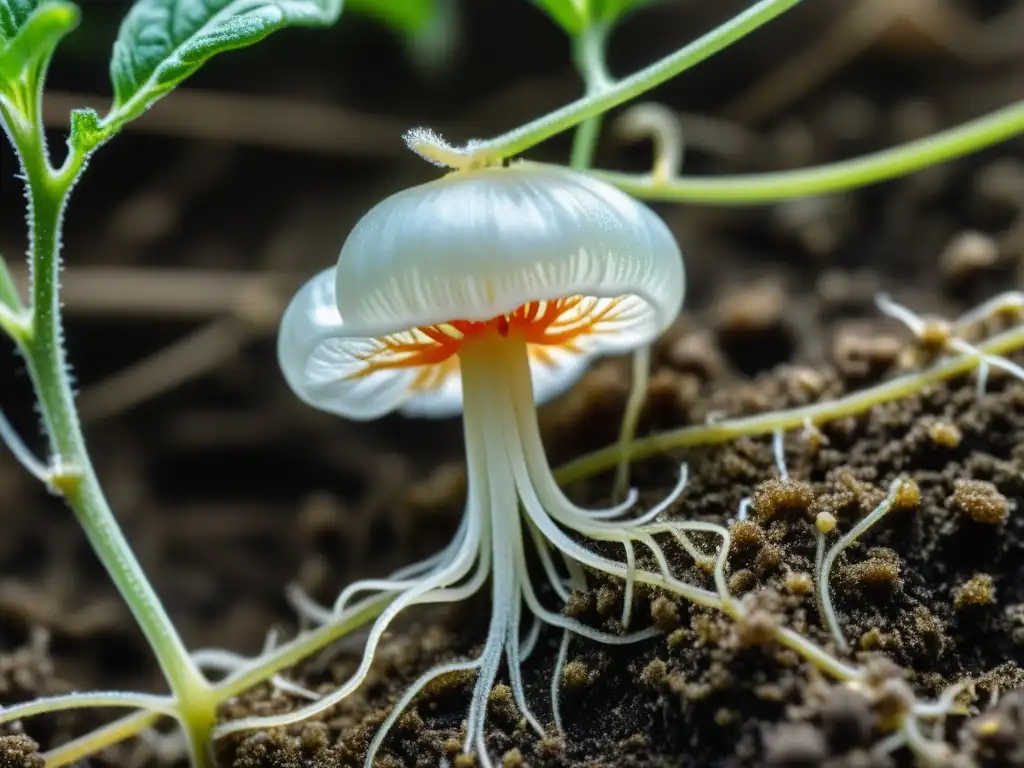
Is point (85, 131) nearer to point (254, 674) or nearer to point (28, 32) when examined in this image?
point (28, 32)

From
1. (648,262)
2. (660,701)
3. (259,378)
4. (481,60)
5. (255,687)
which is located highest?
(481,60)

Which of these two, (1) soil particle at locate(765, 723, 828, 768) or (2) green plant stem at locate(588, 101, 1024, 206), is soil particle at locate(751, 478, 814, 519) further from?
(2) green plant stem at locate(588, 101, 1024, 206)

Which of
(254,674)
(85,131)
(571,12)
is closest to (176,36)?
(85,131)

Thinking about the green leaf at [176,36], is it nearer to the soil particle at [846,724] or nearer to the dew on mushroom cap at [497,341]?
the dew on mushroom cap at [497,341]

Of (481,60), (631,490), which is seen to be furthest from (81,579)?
(481,60)

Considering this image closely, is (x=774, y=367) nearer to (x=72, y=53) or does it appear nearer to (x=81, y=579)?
(x=81, y=579)

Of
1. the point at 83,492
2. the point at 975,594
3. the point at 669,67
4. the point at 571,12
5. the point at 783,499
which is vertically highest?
the point at 571,12
